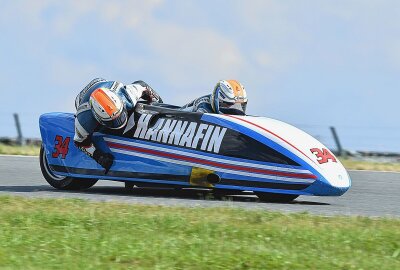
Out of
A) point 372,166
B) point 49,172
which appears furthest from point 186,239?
point 372,166

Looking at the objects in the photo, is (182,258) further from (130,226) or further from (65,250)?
(130,226)

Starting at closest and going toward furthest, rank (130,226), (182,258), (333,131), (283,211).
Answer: (182,258), (130,226), (283,211), (333,131)

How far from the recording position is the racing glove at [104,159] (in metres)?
10.7

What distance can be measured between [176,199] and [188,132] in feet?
2.18

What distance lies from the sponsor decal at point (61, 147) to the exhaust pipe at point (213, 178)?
1884 millimetres

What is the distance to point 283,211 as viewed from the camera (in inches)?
349

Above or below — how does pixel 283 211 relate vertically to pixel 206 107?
below

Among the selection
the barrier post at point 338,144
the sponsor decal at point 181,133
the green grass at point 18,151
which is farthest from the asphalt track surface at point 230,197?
the barrier post at point 338,144

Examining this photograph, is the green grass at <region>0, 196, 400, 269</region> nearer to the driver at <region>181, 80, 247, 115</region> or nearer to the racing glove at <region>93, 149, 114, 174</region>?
the racing glove at <region>93, 149, 114, 174</region>

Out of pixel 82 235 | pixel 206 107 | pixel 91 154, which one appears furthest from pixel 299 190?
pixel 82 235

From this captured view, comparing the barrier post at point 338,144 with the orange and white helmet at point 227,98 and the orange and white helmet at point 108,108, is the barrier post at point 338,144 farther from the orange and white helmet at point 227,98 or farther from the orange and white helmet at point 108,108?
the orange and white helmet at point 108,108

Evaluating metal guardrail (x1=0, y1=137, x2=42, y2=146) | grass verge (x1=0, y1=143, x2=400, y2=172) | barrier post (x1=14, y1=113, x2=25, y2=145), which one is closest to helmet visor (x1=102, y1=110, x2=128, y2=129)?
grass verge (x1=0, y1=143, x2=400, y2=172)

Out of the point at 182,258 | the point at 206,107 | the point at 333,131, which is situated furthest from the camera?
the point at 333,131

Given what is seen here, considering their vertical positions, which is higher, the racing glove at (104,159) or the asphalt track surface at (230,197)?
the racing glove at (104,159)
